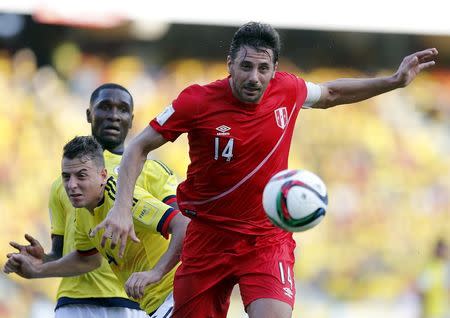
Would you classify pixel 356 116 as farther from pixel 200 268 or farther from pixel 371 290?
pixel 200 268

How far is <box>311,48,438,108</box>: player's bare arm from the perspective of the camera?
7.42m

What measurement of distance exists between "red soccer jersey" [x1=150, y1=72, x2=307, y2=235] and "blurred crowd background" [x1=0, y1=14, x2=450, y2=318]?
25.0ft

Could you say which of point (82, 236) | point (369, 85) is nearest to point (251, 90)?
point (369, 85)

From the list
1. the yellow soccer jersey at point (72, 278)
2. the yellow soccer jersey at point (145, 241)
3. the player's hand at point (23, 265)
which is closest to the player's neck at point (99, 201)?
the yellow soccer jersey at point (145, 241)

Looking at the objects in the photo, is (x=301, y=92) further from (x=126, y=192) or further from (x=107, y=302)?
(x=107, y=302)

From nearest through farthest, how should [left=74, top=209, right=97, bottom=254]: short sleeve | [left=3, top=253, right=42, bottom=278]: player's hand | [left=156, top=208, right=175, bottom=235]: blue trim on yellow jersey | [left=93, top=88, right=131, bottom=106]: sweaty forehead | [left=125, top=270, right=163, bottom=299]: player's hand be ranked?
[left=125, top=270, right=163, bottom=299]: player's hand, [left=156, top=208, right=175, bottom=235]: blue trim on yellow jersey, [left=3, top=253, right=42, bottom=278]: player's hand, [left=74, top=209, right=97, bottom=254]: short sleeve, [left=93, top=88, right=131, bottom=106]: sweaty forehead

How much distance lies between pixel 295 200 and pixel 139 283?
113cm

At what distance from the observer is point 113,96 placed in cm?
929

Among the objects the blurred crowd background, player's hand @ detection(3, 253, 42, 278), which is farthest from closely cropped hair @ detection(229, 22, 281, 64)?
the blurred crowd background

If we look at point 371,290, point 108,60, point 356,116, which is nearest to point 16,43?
point 108,60

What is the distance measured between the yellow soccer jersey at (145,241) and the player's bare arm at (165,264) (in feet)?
0.26


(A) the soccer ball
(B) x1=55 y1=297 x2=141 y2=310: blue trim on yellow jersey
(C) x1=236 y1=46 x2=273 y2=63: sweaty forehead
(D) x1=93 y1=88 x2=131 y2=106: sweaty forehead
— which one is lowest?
(A) the soccer ball

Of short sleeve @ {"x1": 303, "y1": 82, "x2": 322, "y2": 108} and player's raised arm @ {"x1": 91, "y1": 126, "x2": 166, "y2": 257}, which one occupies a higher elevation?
short sleeve @ {"x1": 303, "y1": 82, "x2": 322, "y2": 108}

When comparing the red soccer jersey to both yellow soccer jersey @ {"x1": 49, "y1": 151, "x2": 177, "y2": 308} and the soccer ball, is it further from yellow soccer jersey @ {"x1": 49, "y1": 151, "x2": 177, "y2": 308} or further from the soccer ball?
yellow soccer jersey @ {"x1": 49, "y1": 151, "x2": 177, "y2": 308}
